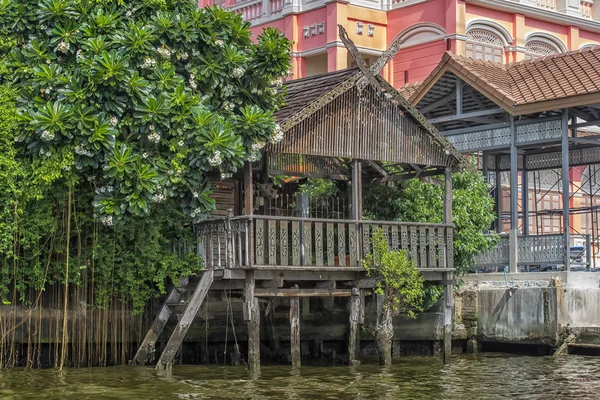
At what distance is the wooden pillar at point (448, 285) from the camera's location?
63.3ft

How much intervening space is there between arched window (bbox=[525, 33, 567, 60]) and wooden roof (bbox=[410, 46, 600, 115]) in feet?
26.5

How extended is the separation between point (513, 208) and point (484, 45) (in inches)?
378

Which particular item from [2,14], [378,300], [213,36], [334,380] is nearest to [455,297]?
[378,300]

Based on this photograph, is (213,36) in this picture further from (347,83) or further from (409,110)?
(409,110)

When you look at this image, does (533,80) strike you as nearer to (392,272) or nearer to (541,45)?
(392,272)

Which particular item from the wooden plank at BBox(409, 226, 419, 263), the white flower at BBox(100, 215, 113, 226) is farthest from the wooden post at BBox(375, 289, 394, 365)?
the white flower at BBox(100, 215, 113, 226)

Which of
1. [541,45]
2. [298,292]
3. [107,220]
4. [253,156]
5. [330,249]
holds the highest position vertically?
[541,45]

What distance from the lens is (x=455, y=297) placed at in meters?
21.5

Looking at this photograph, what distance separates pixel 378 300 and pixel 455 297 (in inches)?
94.5

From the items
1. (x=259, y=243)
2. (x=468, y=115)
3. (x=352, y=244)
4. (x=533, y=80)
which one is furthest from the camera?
(x=468, y=115)

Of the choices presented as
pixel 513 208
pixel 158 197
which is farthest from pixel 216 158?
pixel 513 208

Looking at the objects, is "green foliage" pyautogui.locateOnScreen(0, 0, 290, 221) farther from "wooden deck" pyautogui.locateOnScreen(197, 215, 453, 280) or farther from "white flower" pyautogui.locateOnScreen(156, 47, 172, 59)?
"wooden deck" pyautogui.locateOnScreen(197, 215, 453, 280)

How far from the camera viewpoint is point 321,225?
17719 millimetres

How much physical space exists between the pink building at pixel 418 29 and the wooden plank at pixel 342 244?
12558 millimetres
